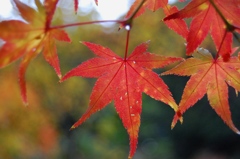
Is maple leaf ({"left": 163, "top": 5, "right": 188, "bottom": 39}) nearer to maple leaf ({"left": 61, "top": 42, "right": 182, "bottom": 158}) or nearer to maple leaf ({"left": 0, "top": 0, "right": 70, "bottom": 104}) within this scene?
maple leaf ({"left": 61, "top": 42, "right": 182, "bottom": 158})

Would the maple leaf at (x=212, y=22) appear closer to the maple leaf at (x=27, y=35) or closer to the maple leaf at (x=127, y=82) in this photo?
the maple leaf at (x=127, y=82)

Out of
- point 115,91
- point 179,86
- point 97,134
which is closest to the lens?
point 115,91

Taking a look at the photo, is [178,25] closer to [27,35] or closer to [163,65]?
[163,65]

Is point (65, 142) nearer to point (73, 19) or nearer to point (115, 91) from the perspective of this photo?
point (73, 19)

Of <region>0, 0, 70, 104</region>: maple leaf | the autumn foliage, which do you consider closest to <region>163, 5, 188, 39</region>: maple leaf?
the autumn foliage

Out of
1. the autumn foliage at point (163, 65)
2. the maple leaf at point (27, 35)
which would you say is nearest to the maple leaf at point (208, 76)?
the autumn foliage at point (163, 65)

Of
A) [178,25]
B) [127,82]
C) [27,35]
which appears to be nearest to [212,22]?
[178,25]

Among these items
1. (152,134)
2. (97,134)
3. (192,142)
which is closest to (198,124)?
(192,142)
